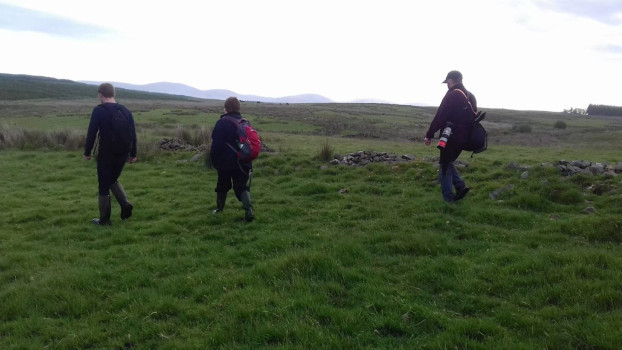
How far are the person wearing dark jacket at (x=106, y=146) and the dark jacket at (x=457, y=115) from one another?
588 centimetres

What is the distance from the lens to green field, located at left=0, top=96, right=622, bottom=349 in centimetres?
404

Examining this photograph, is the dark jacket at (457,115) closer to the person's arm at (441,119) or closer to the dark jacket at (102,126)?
the person's arm at (441,119)

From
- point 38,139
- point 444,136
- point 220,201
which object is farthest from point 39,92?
point 444,136

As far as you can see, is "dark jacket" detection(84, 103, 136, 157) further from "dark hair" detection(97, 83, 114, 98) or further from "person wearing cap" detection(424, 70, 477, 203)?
"person wearing cap" detection(424, 70, 477, 203)

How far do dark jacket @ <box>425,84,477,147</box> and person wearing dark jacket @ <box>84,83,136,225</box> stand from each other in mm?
5880

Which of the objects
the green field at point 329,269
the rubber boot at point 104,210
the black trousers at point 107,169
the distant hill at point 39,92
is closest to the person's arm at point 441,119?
the green field at point 329,269

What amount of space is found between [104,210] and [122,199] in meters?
0.39

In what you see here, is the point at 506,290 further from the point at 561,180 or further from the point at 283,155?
the point at 283,155

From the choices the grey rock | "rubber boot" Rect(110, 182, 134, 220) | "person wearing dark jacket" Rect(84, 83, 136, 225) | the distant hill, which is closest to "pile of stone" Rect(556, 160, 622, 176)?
the grey rock

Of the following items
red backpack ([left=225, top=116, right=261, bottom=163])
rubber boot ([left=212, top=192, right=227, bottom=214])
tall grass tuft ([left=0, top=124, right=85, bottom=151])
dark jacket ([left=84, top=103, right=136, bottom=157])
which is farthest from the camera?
tall grass tuft ([left=0, top=124, right=85, bottom=151])

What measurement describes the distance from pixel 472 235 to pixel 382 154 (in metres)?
7.04

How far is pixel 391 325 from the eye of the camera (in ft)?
13.5

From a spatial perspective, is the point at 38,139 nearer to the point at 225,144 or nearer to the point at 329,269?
the point at 225,144

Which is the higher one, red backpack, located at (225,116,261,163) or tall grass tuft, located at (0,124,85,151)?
red backpack, located at (225,116,261,163)
